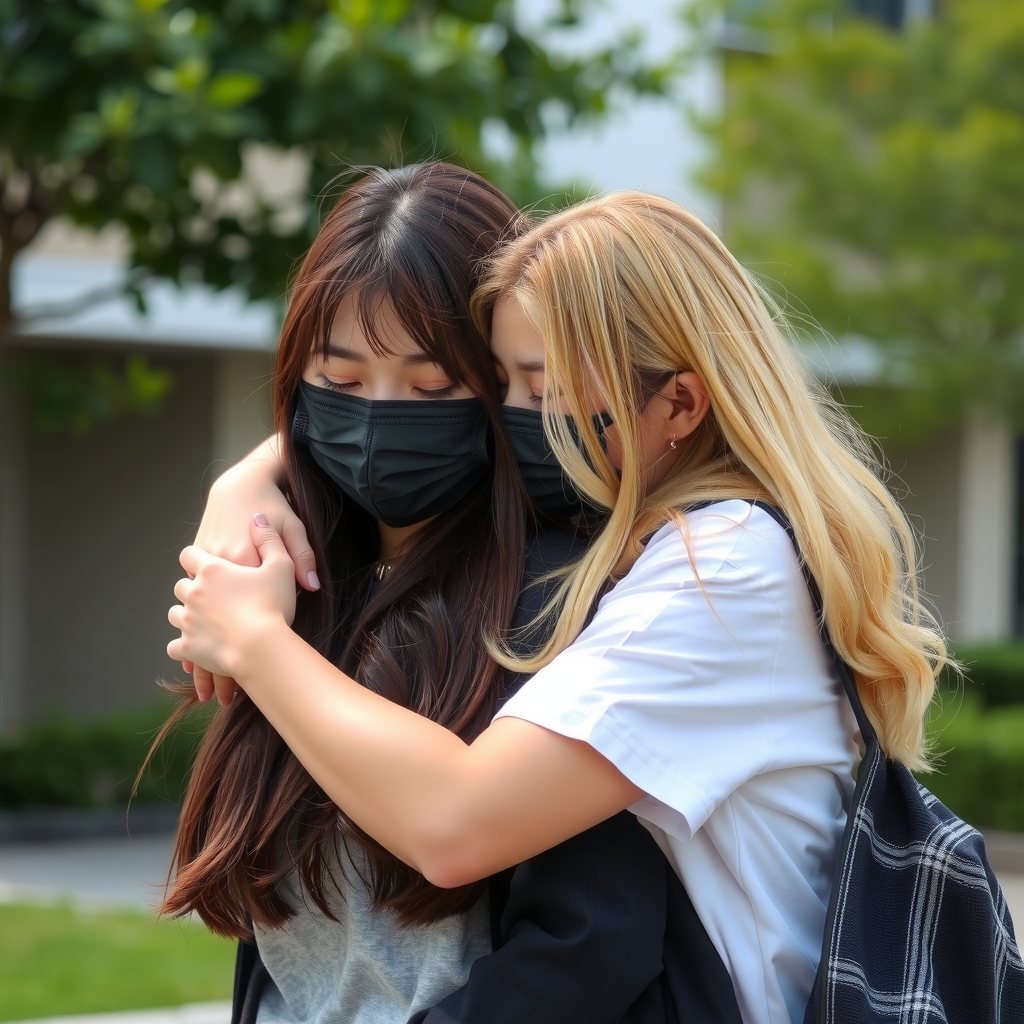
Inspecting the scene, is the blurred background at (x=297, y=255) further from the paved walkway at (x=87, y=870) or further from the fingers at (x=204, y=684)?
the fingers at (x=204, y=684)

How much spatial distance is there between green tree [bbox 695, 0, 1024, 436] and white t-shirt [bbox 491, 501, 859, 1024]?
26.1 feet

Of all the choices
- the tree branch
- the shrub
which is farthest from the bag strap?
the shrub

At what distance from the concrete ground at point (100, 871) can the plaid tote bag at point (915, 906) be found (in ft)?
16.4

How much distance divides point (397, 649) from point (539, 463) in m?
0.28

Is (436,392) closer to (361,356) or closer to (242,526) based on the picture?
(361,356)

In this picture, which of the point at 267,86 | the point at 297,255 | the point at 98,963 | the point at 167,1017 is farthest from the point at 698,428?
the point at 297,255

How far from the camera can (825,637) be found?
1.59 meters

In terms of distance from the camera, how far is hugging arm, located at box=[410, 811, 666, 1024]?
146 centimetres

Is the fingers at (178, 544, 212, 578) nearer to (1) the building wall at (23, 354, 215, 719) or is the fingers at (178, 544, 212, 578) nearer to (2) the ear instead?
(2) the ear

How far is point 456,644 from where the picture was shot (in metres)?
1.68

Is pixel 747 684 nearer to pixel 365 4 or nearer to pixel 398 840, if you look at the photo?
pixel 398 840

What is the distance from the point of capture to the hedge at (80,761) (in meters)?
9.05

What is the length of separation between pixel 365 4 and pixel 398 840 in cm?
403

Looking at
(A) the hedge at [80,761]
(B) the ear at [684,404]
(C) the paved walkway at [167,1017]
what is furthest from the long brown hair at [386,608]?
(A) the hedge at [80,761]
